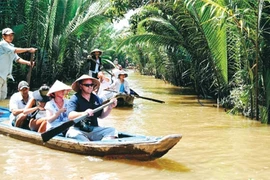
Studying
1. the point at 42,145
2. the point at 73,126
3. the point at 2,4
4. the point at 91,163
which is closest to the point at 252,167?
the point at 91,163

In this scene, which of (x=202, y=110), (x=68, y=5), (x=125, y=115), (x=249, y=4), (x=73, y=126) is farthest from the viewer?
(x=68, y=5)

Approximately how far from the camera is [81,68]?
2427cm

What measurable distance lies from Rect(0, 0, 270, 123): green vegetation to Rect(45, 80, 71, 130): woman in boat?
137 inches

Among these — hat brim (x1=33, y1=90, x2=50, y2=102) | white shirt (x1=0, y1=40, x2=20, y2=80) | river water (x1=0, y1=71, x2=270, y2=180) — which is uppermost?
white shirt (x1=0, y1=40, x2=20, y2=80)

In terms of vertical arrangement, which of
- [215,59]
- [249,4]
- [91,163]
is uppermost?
[249,4]

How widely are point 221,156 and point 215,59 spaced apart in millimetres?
5541

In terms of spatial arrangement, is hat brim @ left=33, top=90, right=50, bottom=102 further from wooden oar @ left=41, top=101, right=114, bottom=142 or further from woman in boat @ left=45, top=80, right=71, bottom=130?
wooden oar @ left=41, top=101, right=114, bottom=142

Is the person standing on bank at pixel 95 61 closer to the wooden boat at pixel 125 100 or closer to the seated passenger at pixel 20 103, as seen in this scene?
the wooden boat at pixel 125 100

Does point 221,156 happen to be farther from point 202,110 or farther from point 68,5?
point 68,5

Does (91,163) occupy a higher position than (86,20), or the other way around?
(86,20)

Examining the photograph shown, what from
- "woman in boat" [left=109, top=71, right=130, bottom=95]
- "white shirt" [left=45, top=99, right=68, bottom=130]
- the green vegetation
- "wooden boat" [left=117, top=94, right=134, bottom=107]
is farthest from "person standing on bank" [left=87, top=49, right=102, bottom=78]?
"white shirt" [left=45, top=99, right=68, bottom=130]

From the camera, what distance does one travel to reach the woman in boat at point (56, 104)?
6.49 m

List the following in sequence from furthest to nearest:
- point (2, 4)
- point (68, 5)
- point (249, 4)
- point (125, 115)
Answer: point (68, 5) < point (2, 4) < point (125, 115) < point (249, 4)

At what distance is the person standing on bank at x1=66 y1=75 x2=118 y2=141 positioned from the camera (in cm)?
627
